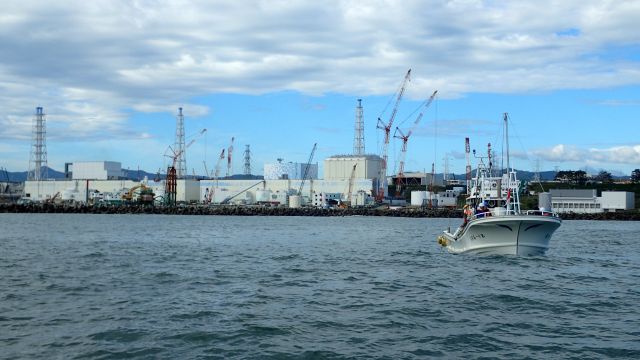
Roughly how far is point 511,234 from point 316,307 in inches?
776

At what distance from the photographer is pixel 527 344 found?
62.1 ft

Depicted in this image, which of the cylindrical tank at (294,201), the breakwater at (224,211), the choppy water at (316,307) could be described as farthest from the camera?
the cylindrical tank at (294,201)

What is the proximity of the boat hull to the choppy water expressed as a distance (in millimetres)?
872

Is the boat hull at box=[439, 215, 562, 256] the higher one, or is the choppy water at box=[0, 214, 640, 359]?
the boat hull at box=[439, 215, 562, 256]

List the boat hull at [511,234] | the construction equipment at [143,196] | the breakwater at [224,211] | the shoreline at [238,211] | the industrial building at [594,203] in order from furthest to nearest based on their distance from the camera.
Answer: the construction equipment at [143,196]
the industrial building at [594,203]
the breakwater at [224,211]
the shoreline at [238,211]
the boat hull at [511,234]

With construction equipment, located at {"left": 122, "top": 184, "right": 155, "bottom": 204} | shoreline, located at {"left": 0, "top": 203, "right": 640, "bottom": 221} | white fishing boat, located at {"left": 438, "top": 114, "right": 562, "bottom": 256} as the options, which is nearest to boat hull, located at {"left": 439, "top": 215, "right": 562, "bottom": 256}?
white fishing boat, located at {"left": 438, "top": 114, "right": 562, "bottom": 256}

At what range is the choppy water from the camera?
18391 mm

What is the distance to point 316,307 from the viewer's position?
2438 centimetres

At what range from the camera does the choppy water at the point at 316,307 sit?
18.4 metres

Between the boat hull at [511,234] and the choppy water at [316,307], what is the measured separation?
0.87m

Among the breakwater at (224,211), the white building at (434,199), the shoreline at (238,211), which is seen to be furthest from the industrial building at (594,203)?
the breakwater at (224,211)

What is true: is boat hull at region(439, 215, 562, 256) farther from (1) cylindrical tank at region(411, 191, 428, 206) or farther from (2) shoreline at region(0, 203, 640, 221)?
(1) cylindrical tank at region(411, 191, 428, 206)

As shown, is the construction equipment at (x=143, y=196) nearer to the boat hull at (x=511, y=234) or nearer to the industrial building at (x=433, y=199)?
the industrial building at (x=433, y=199)

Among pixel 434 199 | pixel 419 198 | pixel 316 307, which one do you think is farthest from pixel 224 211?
pixel 316 307
